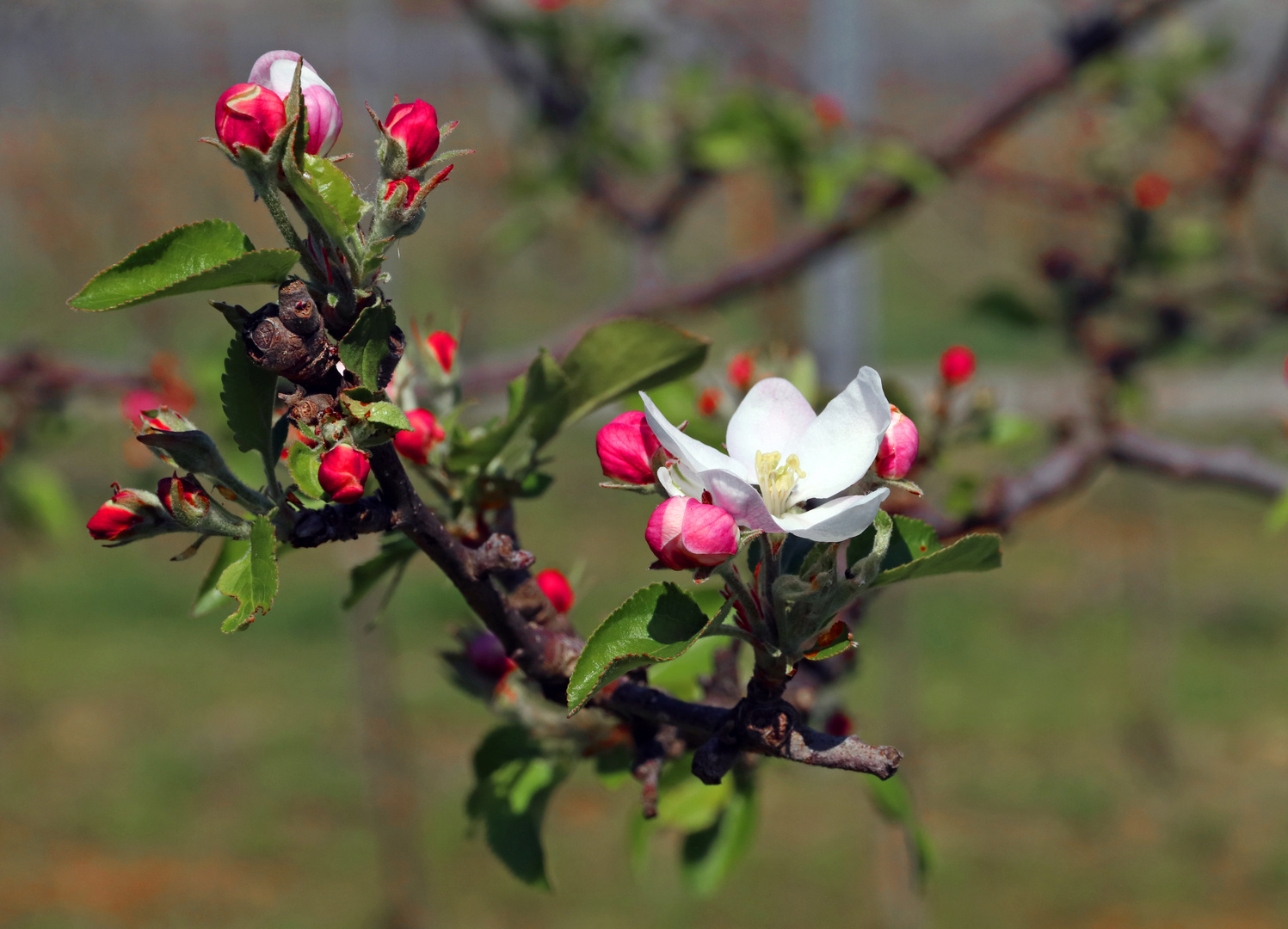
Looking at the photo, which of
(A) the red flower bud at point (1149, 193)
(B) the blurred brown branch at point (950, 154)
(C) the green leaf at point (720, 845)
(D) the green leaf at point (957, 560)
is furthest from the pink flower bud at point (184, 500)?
(A) the red flower bud at point (1149, 193)

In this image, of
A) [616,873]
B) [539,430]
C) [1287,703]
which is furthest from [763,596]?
[1287,703]

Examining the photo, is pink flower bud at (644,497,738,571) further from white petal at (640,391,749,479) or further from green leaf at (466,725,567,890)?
green leaf at (466,725,567,890)

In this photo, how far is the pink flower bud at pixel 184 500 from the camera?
78 cm

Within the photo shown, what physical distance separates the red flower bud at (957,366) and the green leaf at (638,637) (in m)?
0.83

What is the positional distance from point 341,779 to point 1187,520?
6.49m

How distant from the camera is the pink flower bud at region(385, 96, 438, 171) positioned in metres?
0.73

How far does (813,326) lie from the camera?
4676mm

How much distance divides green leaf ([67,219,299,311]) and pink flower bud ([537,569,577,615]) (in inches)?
19.1

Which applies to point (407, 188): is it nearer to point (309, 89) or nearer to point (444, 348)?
point (309, 89)

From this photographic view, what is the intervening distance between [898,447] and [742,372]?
724 mm

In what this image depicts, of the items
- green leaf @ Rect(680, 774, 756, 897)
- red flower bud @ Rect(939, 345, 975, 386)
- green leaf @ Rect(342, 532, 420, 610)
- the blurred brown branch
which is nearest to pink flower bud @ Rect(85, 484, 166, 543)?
green leaf @ Rect(342, 532, 420, 610)

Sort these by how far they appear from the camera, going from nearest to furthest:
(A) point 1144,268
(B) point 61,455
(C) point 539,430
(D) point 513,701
→ (C) point 539,430, (D) point 513,701, (A) point 1144,268, (B) point 61,455

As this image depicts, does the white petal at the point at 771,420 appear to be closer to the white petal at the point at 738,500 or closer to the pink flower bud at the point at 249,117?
the white petal at the point at 738,500

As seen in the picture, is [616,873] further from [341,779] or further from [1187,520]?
[1187,520]
